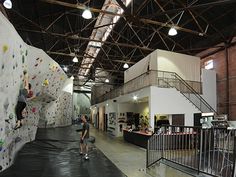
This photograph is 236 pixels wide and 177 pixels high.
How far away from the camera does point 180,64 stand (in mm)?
13836

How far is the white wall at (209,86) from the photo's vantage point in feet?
45.6

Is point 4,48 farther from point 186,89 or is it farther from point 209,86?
point 209,86

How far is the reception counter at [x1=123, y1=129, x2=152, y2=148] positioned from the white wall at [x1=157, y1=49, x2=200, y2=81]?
13.3 ft

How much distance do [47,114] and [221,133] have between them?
1301 centimetres

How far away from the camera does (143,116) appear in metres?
16.8

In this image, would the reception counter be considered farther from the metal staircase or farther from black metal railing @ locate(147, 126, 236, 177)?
black metal railing @ locate(147, 126, 236, 177)

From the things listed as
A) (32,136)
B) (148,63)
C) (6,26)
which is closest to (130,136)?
(148,63)

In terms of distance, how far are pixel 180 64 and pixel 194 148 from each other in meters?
8.67

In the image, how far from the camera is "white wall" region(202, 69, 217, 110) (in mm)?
13891

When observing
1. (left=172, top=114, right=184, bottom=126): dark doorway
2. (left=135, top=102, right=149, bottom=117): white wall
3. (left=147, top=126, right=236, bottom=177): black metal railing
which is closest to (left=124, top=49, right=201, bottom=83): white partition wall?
(left=172, top=114, right=184, bottom=126): dark doorway

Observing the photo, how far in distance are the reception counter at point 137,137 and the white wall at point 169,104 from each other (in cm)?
75

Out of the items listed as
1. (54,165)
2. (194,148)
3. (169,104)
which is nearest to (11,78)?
(54,165)

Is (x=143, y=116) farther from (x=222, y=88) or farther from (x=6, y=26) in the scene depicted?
(x=6, y=26)

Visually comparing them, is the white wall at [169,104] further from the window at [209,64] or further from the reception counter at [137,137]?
the window at [209,64]
